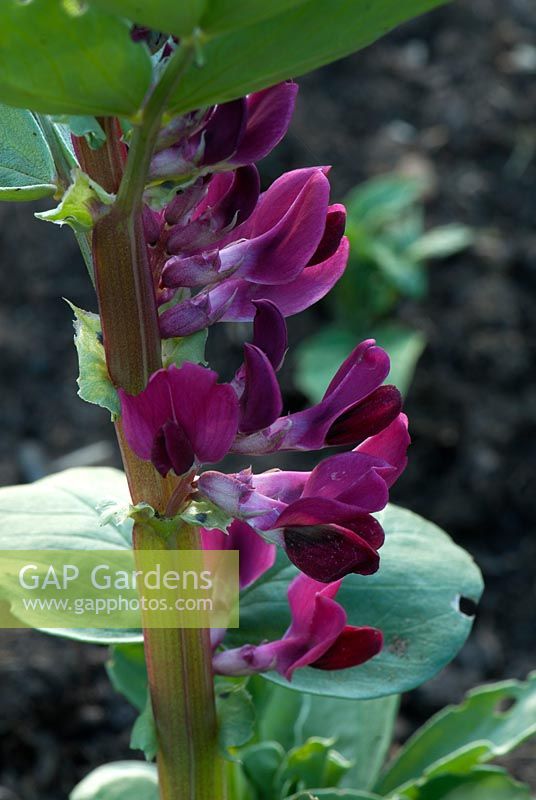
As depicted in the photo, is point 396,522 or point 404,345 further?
point 404,345

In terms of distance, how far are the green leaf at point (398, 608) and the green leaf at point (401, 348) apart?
1.19m

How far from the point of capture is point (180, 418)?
79 cm

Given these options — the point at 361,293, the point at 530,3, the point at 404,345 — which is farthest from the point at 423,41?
the point at 404,345

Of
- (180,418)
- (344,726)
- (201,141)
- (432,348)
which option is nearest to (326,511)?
(180,418)

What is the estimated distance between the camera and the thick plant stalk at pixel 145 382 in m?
0.77

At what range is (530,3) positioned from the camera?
3.87 m

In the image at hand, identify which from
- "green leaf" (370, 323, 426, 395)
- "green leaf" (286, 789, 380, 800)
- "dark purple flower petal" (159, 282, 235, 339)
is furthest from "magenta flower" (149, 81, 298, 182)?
"green leaf" (370, 323, 426, 395)

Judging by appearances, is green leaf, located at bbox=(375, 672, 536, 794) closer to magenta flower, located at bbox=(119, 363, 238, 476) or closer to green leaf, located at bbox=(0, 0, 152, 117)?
magenta flower, located at bbox=(119, 363, 238, 476)

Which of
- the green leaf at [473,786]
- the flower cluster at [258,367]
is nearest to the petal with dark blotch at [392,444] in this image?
the flower cluster at [258,367]

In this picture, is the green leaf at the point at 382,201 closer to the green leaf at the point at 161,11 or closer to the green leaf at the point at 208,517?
the green leaf at the point at 208,517

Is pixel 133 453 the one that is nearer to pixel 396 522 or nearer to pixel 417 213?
pixel 396 522

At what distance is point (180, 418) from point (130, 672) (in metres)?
0.84

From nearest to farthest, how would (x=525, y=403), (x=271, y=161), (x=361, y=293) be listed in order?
1. (x=525, y=403)
2. (x=361, y=293)
3. (x=271, y=161)

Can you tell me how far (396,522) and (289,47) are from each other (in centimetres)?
72
